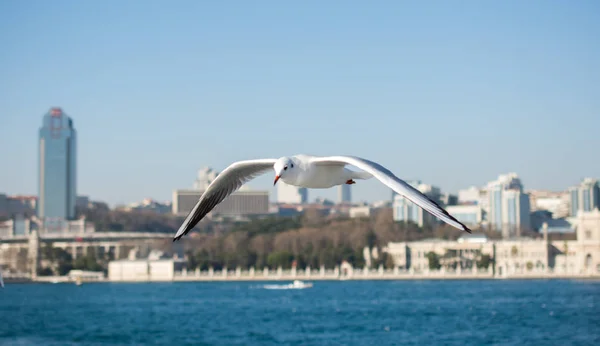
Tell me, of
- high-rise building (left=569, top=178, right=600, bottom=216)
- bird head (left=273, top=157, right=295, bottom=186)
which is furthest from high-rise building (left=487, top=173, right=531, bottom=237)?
bird head (left=273, top=157, right=295, bottom=186)

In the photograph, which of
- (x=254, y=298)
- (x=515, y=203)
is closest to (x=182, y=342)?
(x=254, y=298)

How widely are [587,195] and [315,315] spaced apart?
3335 inches

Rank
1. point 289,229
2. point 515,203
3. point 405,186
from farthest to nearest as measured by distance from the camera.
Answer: point 515,203, point 289,229, point 405,186

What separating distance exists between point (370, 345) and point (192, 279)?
67.8 m

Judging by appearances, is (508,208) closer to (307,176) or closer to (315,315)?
(315,315)

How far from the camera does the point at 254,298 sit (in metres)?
78.8

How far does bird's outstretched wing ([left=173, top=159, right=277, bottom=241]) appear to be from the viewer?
9.28 m

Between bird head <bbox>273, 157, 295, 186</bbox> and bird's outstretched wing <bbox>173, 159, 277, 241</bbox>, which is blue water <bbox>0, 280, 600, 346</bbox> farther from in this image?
bird head <bbox>273, 157, 295, 186</bbox>

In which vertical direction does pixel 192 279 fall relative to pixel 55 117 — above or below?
below

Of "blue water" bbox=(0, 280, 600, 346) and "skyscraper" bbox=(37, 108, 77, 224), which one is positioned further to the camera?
"skyscraper" bbox=(37, 108, 77, 224)

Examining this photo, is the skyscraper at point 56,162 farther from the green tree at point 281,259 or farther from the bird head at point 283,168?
the bird head at point 283,168

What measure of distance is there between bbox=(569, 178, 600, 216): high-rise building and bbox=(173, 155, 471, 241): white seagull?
5096 inches

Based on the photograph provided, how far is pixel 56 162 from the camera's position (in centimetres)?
18600

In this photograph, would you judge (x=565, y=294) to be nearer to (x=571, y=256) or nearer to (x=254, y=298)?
(x=254, y=298)
